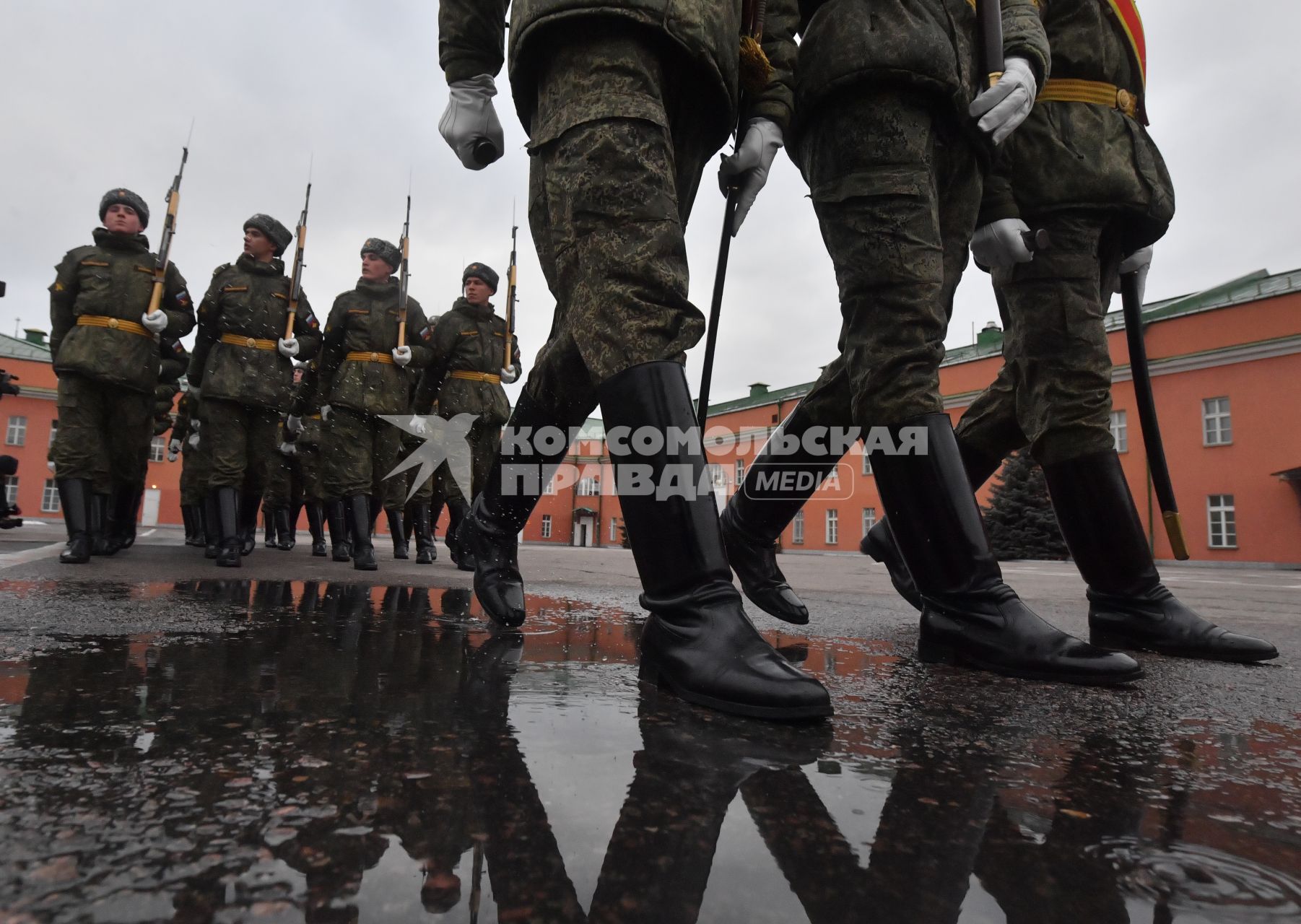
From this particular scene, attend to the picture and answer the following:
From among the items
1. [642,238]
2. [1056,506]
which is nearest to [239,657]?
[642,238]

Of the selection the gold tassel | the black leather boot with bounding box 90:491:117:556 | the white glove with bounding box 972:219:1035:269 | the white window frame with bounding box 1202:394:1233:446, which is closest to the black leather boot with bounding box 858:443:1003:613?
the white glove with bounding box 972:219:1035:269

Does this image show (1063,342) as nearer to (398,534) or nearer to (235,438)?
(235,438)

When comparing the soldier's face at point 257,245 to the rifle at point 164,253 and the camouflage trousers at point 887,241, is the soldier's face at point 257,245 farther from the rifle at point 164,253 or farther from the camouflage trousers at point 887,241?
the camouflage trousers at point 887,241

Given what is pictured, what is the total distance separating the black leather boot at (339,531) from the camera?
6.11 m

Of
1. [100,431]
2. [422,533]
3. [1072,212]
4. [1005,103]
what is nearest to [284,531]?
[422,533]

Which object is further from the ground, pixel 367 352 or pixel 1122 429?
pixel 1122 429

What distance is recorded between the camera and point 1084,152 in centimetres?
226

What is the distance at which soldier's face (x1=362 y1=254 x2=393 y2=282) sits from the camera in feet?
20.9

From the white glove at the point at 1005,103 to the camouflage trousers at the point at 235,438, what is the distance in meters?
4.76

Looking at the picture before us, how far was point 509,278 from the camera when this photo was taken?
8.80 m

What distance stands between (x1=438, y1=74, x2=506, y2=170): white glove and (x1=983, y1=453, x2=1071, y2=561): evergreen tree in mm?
19810

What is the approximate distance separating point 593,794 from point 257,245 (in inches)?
233

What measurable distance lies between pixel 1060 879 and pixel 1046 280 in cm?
205

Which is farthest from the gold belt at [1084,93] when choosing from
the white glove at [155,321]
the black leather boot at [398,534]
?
the black leather boot at [398,534]
